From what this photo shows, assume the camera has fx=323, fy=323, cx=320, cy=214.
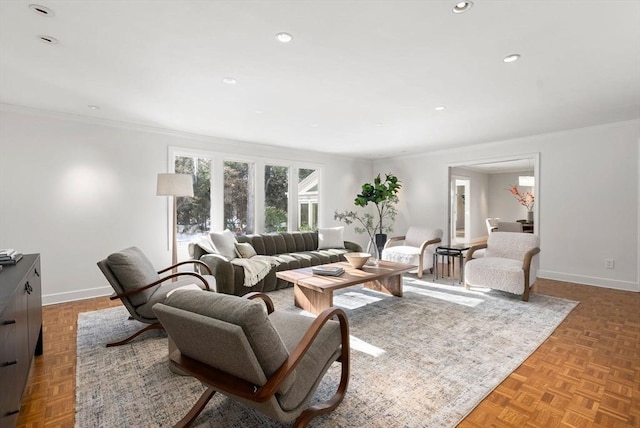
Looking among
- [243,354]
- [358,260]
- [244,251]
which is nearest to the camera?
[243,354]

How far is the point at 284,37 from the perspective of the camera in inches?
91.0

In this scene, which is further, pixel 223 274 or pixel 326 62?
pixel 223 274

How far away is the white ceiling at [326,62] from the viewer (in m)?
2.04

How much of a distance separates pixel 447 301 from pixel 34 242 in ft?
17.1

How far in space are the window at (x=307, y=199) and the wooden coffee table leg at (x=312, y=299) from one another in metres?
3.13

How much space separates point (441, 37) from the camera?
2.32 m

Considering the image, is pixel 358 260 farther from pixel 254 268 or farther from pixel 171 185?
pixel 171 185

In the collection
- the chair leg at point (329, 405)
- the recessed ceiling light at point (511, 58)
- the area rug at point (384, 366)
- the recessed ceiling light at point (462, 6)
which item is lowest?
the area rug at point (384, 366)

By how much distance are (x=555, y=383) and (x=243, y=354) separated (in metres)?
2.21

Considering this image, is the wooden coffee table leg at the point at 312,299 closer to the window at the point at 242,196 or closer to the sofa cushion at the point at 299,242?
the sofa cushion at the point at 299,242

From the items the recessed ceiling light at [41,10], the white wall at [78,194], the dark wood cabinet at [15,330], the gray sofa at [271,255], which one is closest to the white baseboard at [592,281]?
the gray sofa at [271,255]

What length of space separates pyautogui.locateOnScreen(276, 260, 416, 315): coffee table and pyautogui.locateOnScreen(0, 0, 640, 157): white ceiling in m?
1.99

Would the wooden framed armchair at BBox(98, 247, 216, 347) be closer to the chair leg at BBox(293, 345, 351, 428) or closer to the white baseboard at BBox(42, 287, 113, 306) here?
the chair leg at BBox(293, 345, 351, 428)

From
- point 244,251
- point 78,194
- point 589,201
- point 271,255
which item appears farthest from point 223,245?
point 589,201
